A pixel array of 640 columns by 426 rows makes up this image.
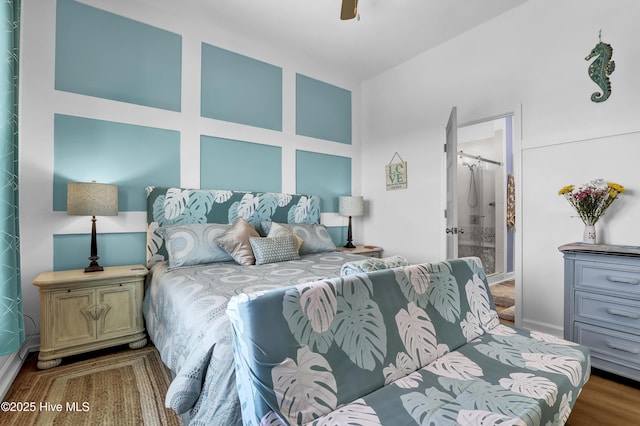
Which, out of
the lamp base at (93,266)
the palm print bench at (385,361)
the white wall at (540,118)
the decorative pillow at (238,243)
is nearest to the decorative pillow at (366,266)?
the palm print bench at (385,361)

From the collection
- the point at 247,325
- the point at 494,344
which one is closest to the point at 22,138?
the point at 247,325

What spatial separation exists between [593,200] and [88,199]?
3.82 meters

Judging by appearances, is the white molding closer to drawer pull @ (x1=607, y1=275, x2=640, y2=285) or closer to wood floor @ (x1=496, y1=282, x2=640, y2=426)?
wood floor @ (x1=496, y1=282, x2=640, y2=426)

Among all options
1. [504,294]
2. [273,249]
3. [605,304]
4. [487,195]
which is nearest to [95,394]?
[273,249]

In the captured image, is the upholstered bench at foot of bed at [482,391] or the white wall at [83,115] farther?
the white wall at [83,115]

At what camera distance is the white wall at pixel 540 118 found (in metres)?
2.33

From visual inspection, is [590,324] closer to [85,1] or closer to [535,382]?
[535,382]

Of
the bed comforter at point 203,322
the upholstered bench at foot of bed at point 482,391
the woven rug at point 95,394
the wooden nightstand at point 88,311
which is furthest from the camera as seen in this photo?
the wooden nightstand at point 88,311

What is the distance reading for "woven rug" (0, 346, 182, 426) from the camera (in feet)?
5.30

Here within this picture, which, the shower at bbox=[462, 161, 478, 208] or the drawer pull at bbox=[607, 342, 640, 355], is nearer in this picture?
the drawer pull at bbox=[607, 342, 640, 355]

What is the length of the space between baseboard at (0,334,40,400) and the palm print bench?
188 centimetres

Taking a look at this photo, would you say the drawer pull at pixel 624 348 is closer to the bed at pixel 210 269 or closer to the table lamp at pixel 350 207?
the bed at pixel 210 269

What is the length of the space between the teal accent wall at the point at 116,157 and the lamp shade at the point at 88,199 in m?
0.32

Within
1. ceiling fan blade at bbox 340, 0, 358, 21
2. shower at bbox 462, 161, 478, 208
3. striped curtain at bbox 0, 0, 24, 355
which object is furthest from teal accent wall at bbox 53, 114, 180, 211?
shower at bbox 462, 161, 478, 208
